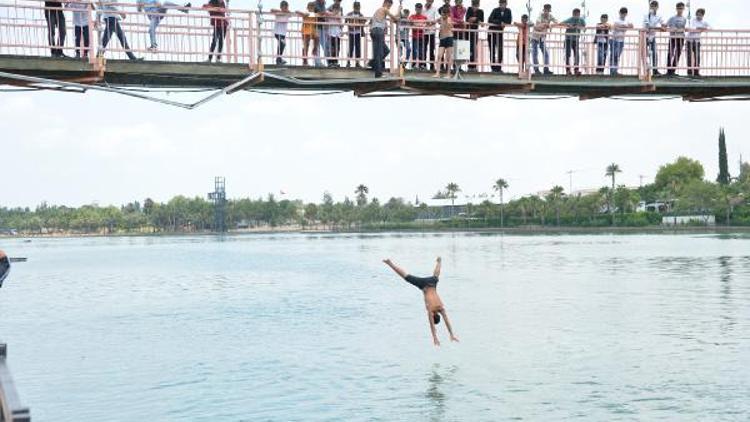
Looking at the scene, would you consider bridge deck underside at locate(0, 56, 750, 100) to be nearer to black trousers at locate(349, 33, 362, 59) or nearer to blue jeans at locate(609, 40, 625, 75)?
black trousers at locate(349, 33, 362, 59)

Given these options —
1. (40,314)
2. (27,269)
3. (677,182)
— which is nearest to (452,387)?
(40,314)

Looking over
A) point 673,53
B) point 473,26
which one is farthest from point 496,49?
point 673,53

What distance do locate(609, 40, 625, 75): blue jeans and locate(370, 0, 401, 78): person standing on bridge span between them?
569 cm

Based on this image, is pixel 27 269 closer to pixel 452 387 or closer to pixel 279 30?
pixel 452 387

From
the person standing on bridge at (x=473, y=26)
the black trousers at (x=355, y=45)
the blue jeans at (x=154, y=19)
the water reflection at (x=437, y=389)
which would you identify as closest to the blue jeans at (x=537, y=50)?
the person standing on bridge at (x=473, y=26)

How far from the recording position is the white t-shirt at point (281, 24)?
19484mm

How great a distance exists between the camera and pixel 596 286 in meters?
62.8

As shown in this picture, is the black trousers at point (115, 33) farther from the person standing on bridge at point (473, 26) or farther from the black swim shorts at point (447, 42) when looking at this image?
the person standing on bridge at point (473, 26)

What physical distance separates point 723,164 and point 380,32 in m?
184

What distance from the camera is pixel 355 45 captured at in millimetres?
20156

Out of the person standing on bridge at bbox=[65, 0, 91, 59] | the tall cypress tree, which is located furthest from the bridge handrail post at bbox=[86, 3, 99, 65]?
the tall cypress tree

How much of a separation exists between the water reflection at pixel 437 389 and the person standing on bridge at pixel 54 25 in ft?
43.0

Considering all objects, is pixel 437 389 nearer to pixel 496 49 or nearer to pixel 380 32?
pixel 496 49

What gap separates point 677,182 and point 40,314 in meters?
163
